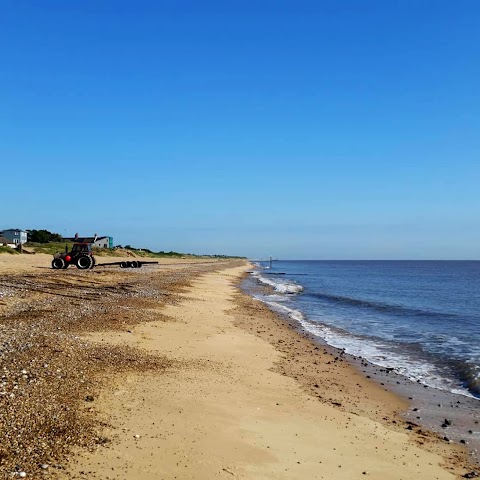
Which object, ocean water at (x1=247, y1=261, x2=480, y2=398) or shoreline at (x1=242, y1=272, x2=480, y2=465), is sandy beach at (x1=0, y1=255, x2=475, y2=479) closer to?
shoreline at (x1=242, y1=272, x2=480, y2=465)

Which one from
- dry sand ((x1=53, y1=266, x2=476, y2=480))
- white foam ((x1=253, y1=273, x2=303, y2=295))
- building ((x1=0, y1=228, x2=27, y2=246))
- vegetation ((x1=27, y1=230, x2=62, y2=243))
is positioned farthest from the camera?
vegetation ((x1=27, y1=230, x2=62, y2=243))

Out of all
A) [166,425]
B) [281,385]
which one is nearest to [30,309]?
[281,385]

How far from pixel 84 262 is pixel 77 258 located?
676 millimetres

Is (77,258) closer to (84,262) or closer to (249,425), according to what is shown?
(84,262)

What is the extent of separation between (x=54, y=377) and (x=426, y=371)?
34.9 feet

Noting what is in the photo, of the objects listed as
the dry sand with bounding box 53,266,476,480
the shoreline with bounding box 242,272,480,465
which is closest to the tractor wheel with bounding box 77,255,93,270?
the dry sand with bounding box 53,266,476,480

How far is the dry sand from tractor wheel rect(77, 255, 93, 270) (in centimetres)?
2883

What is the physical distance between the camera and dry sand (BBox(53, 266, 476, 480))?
5992 millimetres

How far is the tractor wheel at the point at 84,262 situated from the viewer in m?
40.3

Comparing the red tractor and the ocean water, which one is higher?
the red tractor

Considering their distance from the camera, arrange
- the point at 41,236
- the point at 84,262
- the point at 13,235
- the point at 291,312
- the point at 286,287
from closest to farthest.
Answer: the point at 291,312 < the point at 84,262 < the point at 286,287 < the point at 13,235 < the point at 41,236

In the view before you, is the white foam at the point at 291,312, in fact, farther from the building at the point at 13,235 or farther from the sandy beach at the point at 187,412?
the building at the point at 13,235

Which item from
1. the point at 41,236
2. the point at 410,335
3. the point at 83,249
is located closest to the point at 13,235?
the point at 41,236

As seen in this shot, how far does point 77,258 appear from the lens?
4038 cm
